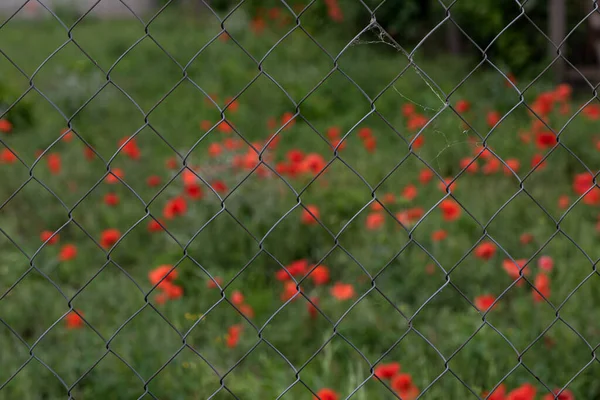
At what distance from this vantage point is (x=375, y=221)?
3109 mm

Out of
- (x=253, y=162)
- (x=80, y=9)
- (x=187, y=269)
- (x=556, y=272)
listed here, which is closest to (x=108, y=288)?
(x=187, y=269)

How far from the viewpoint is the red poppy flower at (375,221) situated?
10.2ft

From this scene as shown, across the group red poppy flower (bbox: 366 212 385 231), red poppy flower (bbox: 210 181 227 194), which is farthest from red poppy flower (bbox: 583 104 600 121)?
red poppy flower (bbox: 210 181 227 194)

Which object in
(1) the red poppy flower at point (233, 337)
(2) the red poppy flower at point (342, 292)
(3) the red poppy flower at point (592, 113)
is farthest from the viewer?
(3) the red poppy flower at point (592, 113)

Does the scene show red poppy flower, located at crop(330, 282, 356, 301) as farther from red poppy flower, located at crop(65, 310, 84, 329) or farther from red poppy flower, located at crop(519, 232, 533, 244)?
red poppy flower, located at crop(65, 310, 84, 329)

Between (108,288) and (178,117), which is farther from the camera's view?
(178,117)

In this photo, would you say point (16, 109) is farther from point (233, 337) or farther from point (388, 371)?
point (388, 371)

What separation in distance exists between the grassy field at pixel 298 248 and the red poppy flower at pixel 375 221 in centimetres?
2

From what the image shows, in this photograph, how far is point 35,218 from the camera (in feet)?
11.9

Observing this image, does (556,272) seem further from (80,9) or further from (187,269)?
(80,9)

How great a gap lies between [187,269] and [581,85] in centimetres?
362

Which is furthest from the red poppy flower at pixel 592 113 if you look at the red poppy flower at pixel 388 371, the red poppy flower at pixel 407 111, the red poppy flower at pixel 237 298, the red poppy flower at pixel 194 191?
the red poppy flower at pixel 388 371

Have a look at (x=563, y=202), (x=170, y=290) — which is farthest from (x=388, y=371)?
(x=563, y=202)

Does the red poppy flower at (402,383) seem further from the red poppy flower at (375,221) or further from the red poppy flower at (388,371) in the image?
the red poppy flower at (375,221)
